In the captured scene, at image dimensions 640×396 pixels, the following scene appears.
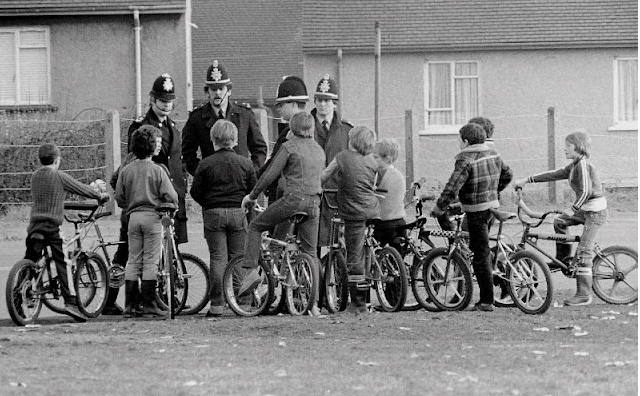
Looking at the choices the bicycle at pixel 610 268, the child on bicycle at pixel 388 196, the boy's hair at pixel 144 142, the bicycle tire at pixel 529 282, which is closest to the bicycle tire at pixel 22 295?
the boy's hair at pixel 144 142

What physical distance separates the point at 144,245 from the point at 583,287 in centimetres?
374

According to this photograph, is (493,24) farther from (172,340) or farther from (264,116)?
(172,340)

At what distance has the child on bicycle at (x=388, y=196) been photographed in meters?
13.0

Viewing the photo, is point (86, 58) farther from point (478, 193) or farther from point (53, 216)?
point (478, 193)

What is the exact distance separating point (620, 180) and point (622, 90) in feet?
13.1

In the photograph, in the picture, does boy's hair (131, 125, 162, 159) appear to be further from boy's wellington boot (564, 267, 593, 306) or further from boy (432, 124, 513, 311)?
boy's wellington boot (564, 267, 593, 306)

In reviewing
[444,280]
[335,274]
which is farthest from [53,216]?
[444,280]

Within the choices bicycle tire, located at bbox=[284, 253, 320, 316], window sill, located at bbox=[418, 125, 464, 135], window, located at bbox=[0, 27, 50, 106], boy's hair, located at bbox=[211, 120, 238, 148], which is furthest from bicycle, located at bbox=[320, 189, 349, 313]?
window sill, located at bbox=[418, 125, 464, 135]

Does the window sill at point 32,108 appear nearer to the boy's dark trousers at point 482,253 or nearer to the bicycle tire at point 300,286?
the bicycle tire at point 300,286

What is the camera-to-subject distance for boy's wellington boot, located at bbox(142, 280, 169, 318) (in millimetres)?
12492

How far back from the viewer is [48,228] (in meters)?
12.3

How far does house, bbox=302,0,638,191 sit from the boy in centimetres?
2126

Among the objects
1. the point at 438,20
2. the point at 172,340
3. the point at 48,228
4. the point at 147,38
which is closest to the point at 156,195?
the point at 48,228

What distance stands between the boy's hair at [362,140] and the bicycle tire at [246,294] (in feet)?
4.16
